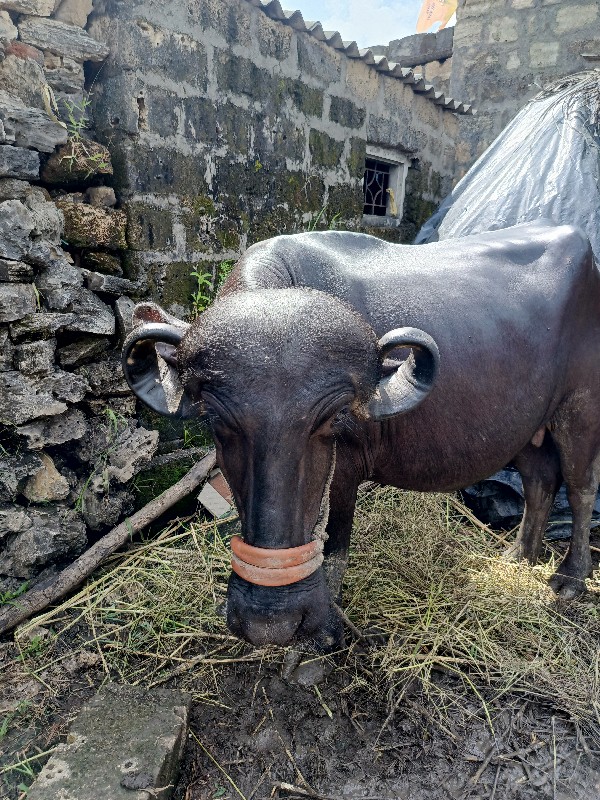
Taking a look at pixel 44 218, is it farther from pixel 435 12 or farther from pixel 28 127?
pixel 435 12

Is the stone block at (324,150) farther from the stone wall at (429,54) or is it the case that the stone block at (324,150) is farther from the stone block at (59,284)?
the stone wall at (429,54)

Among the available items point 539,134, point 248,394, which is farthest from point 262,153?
point 248,394

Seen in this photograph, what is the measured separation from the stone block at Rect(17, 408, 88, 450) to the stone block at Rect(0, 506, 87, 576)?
0.39 meters

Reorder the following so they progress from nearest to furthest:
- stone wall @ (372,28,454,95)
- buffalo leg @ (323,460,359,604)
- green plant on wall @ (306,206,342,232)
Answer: buffalo leg @ (323,460,359,604)
green plant on wall @ (306,206,342,232)
stone wall @ (372,28,454,95)

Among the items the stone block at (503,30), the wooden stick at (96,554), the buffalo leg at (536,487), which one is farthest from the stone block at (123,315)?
the stone block at (503,30)

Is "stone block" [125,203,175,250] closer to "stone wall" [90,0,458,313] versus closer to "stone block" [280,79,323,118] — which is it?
"stone wall" [90,0,458,313]

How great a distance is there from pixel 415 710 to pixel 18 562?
216cm

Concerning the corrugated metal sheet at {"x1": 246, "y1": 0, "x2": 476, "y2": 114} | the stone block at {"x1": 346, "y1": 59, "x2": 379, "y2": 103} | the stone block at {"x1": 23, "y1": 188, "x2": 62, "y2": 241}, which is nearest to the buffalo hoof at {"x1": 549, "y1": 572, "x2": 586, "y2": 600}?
the stone block at {"x1": 23, "y1": 188, "x2": 62, "y2": 241}

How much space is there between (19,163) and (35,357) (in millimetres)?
1000

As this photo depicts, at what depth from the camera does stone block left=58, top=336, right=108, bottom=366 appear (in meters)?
3.22

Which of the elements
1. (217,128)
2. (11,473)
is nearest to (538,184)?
(217,128)

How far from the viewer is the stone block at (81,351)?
3.22 m

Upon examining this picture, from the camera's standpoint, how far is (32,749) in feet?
7.34

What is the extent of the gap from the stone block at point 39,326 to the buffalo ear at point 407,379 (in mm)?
2023
